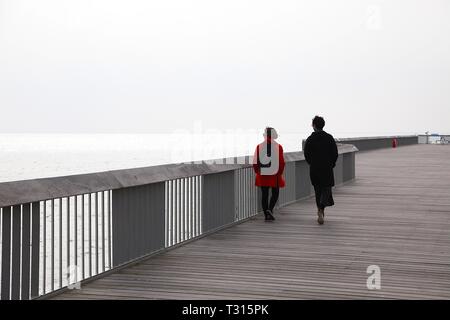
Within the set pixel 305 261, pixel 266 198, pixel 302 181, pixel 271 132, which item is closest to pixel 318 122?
pixel 271 132

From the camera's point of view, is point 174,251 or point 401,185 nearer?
point 174,251

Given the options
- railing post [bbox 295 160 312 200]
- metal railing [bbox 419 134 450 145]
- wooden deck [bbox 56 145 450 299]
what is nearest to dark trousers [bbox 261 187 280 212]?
wooden deck [bbox 56 145 450 299]

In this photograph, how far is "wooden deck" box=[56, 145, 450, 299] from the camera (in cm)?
779

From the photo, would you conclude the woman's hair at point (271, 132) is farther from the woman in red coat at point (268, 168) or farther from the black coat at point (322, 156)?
the black coat at point (322, 156)

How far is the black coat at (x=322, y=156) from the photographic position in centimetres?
1343

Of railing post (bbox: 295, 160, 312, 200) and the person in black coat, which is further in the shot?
railing post (bbox: 295, 160, 312, 200)

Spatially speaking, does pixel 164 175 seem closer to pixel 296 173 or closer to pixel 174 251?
pixel 174 251

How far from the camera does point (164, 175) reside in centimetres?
1001

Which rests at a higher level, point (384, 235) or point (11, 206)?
point (11, 206)

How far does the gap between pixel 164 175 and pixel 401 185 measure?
45.8ft

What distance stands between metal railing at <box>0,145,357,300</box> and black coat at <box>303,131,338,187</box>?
120cm

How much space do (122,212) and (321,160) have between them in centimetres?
530

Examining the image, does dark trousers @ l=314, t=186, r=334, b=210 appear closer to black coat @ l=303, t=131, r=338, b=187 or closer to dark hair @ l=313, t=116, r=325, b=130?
black coat @ l=303, t=131, r=338, b=187
